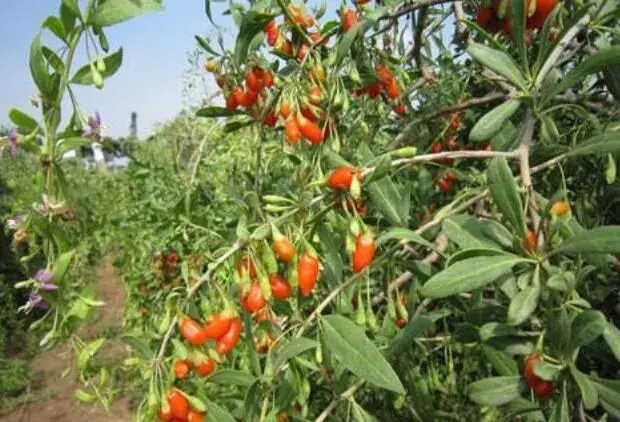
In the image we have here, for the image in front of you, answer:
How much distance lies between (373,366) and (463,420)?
1.66m

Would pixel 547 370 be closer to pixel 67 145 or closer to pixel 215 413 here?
pixel 215 413

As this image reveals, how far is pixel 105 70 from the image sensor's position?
0.92 meters

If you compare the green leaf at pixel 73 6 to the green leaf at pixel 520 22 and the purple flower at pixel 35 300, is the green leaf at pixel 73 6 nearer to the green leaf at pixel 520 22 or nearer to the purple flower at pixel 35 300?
A: the purple flower at pixel 35 300

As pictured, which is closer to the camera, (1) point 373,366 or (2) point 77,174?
(1) point 373,366

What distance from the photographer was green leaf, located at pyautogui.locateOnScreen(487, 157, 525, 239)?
81cm

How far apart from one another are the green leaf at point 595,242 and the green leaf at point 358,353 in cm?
26

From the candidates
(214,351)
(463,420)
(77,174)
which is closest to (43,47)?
(214,351)

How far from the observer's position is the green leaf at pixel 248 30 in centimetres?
113

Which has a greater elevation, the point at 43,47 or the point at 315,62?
the point at 43,47

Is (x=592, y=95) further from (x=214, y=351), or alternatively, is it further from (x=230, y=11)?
(x=214, y=351)

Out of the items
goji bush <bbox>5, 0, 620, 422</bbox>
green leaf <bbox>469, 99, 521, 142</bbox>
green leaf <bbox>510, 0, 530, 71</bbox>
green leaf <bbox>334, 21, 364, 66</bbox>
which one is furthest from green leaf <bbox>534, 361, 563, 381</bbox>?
green leaf <bbox>334, 21, 364, 66</bbox>

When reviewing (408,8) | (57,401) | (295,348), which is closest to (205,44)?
(408,8)

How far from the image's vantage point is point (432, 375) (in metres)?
1.56

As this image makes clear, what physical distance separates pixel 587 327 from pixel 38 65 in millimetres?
758
